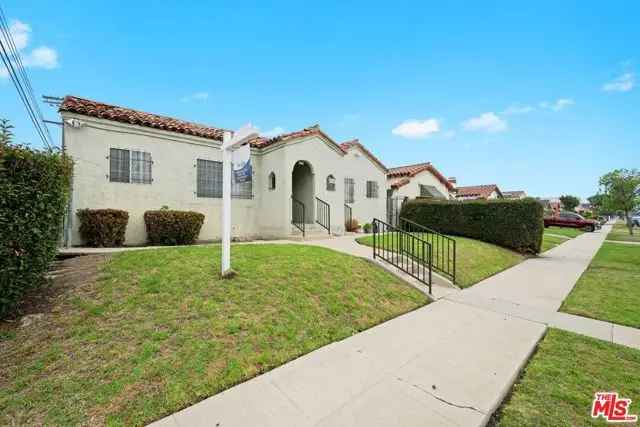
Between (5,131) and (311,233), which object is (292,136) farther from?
(5,131)

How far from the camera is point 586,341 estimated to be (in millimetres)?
3693

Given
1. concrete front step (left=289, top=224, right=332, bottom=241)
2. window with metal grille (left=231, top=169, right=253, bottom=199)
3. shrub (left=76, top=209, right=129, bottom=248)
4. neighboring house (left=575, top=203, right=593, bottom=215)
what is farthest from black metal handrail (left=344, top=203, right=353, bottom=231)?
neighboring house (left=575, top=203, right=593, bottom=215)

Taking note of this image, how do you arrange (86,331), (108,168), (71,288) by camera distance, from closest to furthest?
(86,331)
(71,288)
(108,168)

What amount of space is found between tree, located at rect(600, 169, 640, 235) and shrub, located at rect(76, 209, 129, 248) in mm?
33179

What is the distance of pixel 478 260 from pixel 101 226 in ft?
38.3

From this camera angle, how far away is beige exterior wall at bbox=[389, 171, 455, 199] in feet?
61.3

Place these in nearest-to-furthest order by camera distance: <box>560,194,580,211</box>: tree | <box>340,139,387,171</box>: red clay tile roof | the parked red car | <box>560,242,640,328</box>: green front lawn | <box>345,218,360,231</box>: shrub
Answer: <box>560,242,640,328</box>: green front lawn → <box>345,218,360,231</box>: shrub → <box>340,139,387,171</box>: red clay tile roof → the parked red car → <box>560,194,580,211</box>: tree

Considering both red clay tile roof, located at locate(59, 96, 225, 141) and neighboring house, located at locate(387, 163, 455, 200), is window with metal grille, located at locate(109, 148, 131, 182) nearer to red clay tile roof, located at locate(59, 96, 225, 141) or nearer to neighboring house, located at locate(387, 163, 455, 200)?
red clay tile roof, located at locate(59, 96, 225, 141)

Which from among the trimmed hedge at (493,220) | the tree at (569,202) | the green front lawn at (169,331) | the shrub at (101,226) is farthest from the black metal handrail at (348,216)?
the tree at (569,202)

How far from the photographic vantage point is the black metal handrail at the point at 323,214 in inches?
454

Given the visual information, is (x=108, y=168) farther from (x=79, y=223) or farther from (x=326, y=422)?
(x=326, y=422)

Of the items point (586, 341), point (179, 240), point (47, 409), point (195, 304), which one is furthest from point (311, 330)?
point (179, 240)

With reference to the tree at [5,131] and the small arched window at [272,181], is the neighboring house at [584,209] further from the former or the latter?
the tree at [5,131]

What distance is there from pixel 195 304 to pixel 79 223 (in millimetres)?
6717
